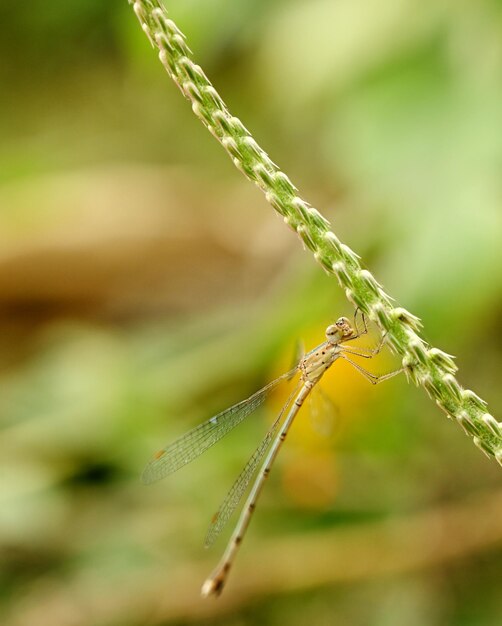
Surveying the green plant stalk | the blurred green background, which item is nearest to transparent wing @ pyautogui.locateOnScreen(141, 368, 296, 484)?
the blurred green background

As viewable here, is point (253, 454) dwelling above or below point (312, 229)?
above

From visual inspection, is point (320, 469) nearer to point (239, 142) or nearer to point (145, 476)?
point (145, 476)

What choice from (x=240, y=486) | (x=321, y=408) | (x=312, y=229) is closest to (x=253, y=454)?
(x=240, y=486)

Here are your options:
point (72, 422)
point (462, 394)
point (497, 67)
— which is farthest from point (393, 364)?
point (462, 394)

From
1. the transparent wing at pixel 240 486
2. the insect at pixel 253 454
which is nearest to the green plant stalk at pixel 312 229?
the insect at pixel 253 454

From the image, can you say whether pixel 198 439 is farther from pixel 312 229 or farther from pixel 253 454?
pixel 312 229

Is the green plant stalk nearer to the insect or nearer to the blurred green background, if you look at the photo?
the insect

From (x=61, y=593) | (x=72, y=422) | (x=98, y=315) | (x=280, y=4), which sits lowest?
(x=61, y=593)
